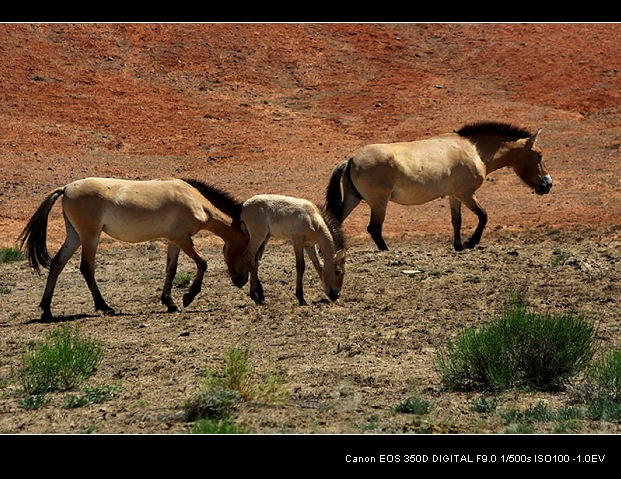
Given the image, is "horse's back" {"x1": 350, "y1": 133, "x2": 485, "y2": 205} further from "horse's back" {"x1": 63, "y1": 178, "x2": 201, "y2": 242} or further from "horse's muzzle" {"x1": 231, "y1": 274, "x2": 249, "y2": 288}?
"horse's back" {"x1": 63, "y1": 178, "x2": 201, "y2": 242}

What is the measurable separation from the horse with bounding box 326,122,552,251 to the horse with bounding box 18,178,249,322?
3.16 metres

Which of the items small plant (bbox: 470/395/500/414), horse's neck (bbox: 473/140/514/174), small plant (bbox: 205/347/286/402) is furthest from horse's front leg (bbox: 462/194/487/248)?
small plant (bbox: 205/347/286/402)

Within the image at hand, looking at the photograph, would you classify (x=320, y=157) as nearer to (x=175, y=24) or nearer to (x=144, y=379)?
(x=175, y=24)

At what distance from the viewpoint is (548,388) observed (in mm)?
8422

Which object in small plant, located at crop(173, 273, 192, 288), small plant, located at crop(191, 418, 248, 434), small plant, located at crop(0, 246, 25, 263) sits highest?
small plant, located at crop(191, 418, 248, 434)

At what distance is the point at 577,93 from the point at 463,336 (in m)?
23.5

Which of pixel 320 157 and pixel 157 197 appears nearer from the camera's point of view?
pixel 157 197

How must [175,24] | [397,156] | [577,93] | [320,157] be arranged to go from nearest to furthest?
1. [397,156]
2. [320,157]
3. [577,93]
4. [175,24]

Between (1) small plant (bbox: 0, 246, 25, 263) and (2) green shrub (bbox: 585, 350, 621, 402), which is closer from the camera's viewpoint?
(2) green shrub (bbox: 585, 350, 621, 402)

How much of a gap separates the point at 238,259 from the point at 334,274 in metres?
1.39

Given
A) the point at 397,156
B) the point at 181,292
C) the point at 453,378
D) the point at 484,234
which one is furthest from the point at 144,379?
the point at 484,234

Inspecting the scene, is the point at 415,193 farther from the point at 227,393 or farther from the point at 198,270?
the point at 227,393

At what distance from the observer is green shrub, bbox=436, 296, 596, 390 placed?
27.6ft

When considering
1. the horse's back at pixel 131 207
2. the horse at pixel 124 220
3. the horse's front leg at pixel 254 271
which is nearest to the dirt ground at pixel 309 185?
the horse's front leg at pixel 254 271
